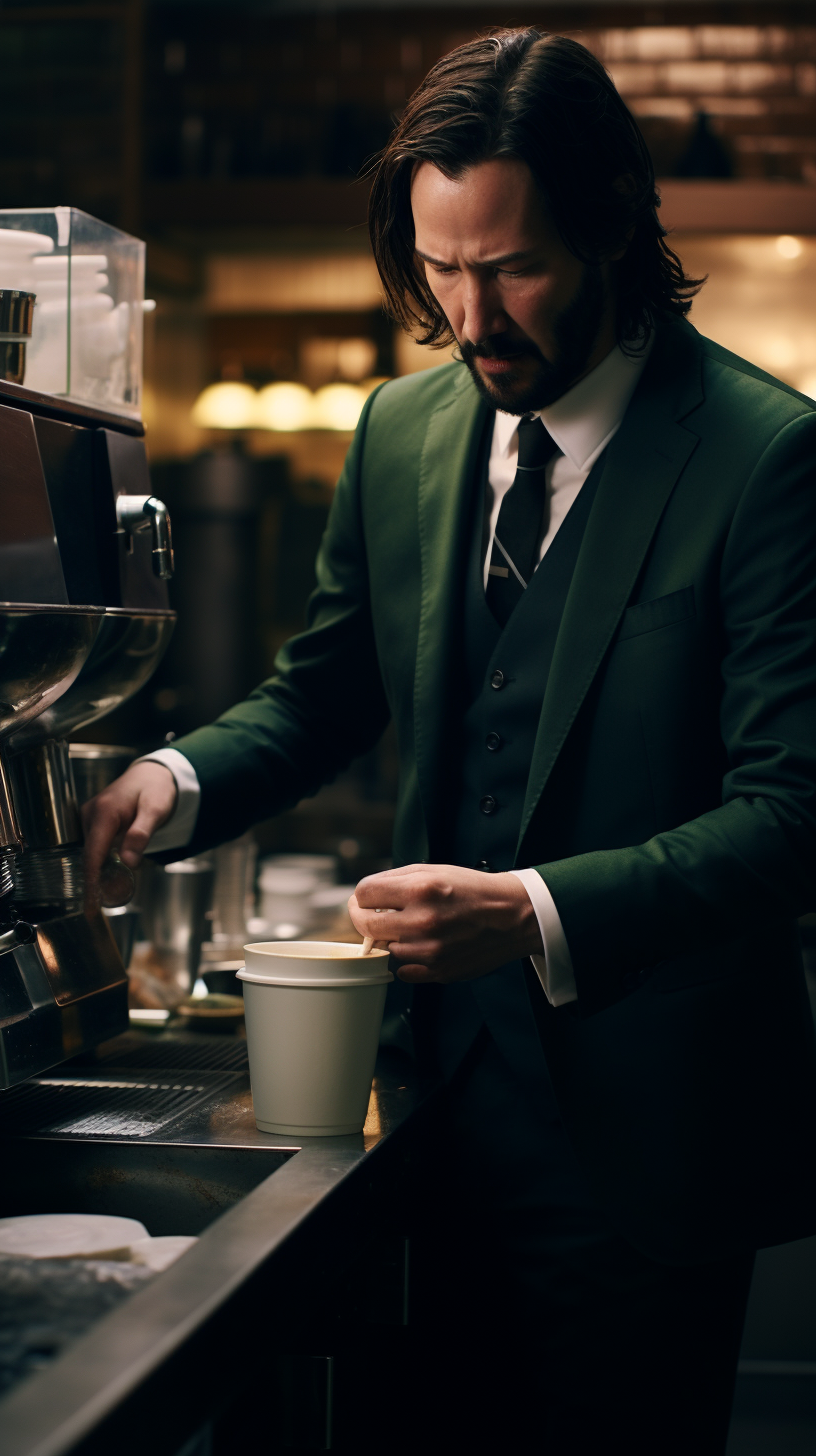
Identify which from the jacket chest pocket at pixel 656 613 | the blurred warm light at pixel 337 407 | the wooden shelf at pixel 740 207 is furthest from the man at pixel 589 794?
the blurred warm light at pixel 337 407

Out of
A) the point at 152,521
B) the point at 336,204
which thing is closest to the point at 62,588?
the point at 152,521

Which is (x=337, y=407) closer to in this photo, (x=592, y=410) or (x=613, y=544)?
(x=592, y=410)

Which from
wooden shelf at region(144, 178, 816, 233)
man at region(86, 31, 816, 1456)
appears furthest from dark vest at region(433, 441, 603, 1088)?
wooden shelf at region(144, 178, 816, 233)

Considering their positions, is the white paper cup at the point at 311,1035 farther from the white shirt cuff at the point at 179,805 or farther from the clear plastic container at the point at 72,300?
the clear plastic container at the point at 72,300

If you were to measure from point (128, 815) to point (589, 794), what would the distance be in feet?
1.28

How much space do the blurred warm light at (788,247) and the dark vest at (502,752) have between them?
8.61 feet

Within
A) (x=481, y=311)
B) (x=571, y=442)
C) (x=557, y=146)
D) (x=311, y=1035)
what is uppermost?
(x=557, y=146)

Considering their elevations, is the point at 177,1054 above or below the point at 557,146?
below

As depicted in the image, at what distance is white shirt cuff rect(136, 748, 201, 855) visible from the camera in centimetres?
126

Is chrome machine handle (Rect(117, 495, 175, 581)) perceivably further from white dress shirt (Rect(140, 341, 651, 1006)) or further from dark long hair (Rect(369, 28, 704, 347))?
dark long hair (Rect(369, 28, 704, 347))

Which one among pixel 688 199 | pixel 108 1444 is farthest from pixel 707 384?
pixel 688 199

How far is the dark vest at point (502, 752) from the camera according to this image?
1.22 meters

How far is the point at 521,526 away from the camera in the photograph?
1.28m

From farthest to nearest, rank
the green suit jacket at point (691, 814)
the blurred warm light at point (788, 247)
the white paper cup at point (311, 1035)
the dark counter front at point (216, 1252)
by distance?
the blurred warm light at point (788, 247)
the green suit jacket at point (691, 814)
the white paper cup at point (311, 1035)
the dark counter front at point (216, 1252)
